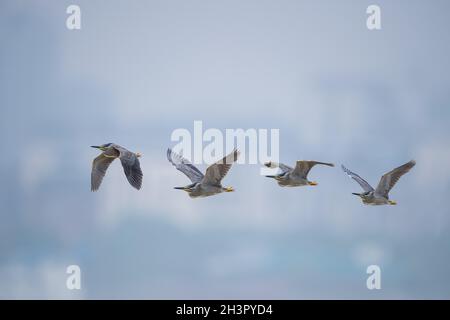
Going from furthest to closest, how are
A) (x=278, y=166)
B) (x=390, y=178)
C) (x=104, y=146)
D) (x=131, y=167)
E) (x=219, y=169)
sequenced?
1. (x=278, y=166)
2. (x=390, y=178)
3. (x=104, y=146)
4. (x=131, y=167)
5. (x=219, y=169)

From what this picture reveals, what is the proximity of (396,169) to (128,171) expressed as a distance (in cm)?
935

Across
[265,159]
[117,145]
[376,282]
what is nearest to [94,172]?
[117,145]

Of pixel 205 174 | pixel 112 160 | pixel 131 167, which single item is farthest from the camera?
pixel 112 160

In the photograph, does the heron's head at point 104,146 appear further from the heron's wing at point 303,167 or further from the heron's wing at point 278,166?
the heron's wing at point 303,167

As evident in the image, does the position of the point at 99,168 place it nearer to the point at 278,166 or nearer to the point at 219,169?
the point at 219,169

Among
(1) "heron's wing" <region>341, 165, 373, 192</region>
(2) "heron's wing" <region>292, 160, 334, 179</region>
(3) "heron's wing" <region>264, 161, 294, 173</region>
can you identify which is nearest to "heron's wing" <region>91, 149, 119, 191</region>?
(3) "heron's wing" <region>264, 161, 294, 173</region>

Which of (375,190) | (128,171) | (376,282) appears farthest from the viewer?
(376,282)

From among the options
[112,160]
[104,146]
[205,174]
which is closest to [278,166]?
[205,174]

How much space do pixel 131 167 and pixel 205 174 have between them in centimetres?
264

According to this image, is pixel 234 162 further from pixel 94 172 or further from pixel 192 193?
pixel 94 172

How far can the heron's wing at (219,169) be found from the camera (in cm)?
3431

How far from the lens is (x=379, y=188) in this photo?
128ft

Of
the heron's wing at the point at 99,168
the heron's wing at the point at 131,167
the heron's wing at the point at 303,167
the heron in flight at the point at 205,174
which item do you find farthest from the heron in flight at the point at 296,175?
the heron's wing at the point at 99,168

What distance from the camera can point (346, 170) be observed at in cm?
3997
